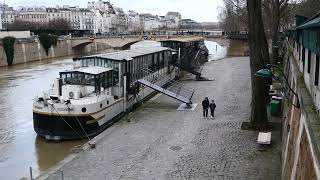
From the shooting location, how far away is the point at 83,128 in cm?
2095

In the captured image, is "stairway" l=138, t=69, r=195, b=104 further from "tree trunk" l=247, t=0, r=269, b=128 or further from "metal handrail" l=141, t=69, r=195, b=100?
"tree trunk" l=247, t=0, r=269, b=128

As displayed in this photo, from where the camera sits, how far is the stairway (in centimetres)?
2593

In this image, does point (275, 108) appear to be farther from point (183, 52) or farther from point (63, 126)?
point (183, 52)

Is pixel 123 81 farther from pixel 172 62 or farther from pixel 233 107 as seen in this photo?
pixel 172 62

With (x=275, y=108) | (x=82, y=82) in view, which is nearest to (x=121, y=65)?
(x=82, y=82)

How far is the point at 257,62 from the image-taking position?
19.2 meters

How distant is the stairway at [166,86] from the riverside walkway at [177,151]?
1.43m

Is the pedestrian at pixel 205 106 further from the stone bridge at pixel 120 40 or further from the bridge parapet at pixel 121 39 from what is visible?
the stone bridge at pixel 120 40

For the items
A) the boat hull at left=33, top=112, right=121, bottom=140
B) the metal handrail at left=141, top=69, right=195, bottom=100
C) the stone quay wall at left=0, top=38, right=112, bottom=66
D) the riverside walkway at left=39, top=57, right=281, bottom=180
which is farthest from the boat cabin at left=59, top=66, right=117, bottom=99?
the stone quay wall at left=0, top=38, right=112, bottom=66

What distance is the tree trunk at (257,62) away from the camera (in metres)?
18.8

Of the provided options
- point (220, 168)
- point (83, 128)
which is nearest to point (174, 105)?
point (83, 128)

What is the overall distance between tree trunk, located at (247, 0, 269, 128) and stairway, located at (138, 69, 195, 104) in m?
6.66

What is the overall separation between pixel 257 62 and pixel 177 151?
5.64 meters

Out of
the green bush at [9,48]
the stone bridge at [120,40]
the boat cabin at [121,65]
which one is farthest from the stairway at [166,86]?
the stone bridge at [120,40]
